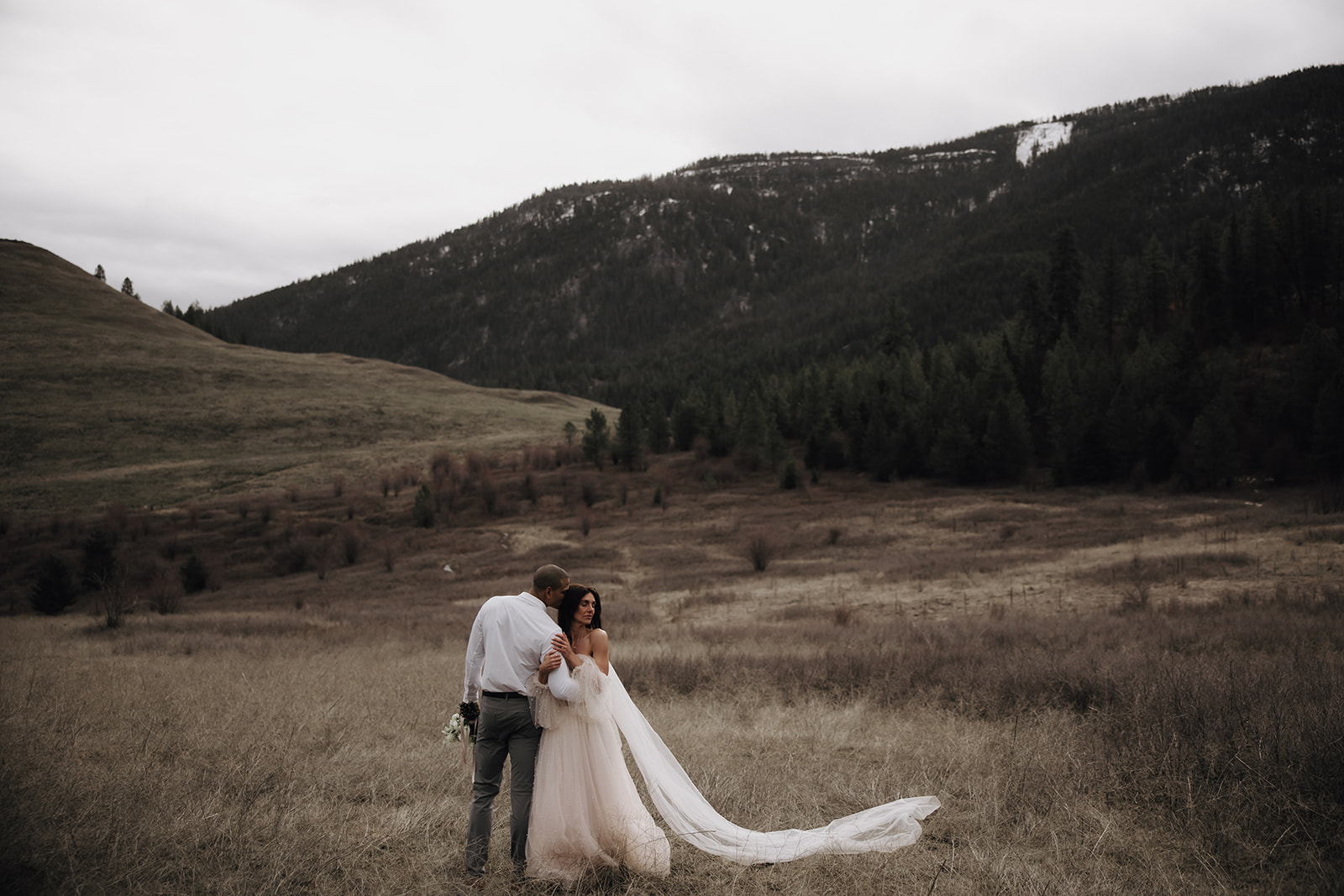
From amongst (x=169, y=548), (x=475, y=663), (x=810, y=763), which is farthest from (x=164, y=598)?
(x=810, y=763)

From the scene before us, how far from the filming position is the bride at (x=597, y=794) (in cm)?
494

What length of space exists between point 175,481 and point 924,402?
6970 centimetres

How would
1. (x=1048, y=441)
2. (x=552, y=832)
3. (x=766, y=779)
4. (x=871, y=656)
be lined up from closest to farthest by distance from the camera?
(x=552, y=832) → (x=766, y=779) → (x=871, y=656) → (x=1048, y=441)

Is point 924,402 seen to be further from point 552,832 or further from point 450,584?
point 552,832

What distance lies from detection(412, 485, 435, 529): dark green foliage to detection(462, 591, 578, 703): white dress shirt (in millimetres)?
48510

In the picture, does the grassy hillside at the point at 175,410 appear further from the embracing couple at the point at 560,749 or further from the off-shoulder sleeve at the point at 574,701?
the off-shoulder sleeve at the point at 574,701

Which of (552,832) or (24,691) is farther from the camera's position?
(24,691)

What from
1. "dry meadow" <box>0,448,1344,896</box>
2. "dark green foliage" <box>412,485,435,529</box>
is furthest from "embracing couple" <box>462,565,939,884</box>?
"dark green foliage" <box>412,485,435,529</box>

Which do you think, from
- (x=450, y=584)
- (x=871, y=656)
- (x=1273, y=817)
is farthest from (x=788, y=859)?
(x=450, y=584)

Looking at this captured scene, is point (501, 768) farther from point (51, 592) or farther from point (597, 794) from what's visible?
point (51, 592)

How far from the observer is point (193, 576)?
1503 inches

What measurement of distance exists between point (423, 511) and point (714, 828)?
161ft

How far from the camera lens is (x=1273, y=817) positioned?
5367 millimetres

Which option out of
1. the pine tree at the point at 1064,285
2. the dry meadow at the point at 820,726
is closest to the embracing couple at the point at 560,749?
the dry meadow at the point at 820,726
